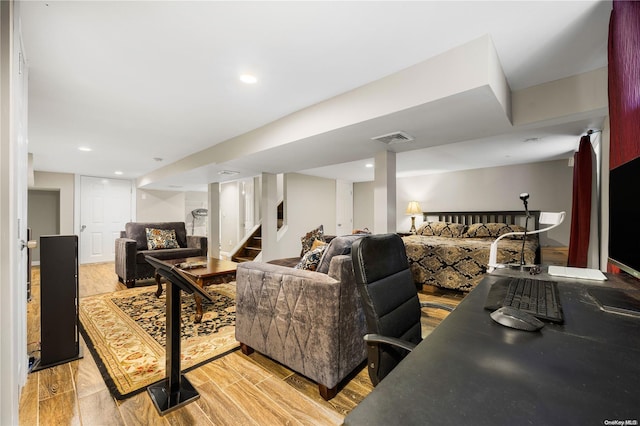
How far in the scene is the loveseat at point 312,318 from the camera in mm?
1604

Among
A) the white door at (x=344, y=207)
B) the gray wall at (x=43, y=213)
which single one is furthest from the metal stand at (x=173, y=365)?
the gray wall at (x=43, y=213)

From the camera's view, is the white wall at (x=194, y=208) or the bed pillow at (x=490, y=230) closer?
the bed pillow at (x=490, y=230)

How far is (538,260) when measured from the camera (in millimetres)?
4230

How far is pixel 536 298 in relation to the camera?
3.65ft

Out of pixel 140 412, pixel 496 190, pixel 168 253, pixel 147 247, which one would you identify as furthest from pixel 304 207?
pixel 140 412

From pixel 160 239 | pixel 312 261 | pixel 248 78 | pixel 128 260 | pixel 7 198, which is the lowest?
pixel 128 260

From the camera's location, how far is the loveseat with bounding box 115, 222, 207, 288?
4.11 meters

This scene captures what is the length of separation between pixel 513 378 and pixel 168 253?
4.97 meters

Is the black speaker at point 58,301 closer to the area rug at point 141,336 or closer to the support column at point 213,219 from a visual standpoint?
the area rug at point 141,336

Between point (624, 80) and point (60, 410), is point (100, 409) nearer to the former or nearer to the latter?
point (60, 410)

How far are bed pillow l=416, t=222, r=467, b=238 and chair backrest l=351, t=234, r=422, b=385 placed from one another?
449 cm

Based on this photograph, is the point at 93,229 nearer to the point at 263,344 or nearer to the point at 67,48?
the point at 67,48

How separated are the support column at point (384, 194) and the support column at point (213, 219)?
405 cm

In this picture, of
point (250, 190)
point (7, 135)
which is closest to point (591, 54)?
→ point (7, 135)
